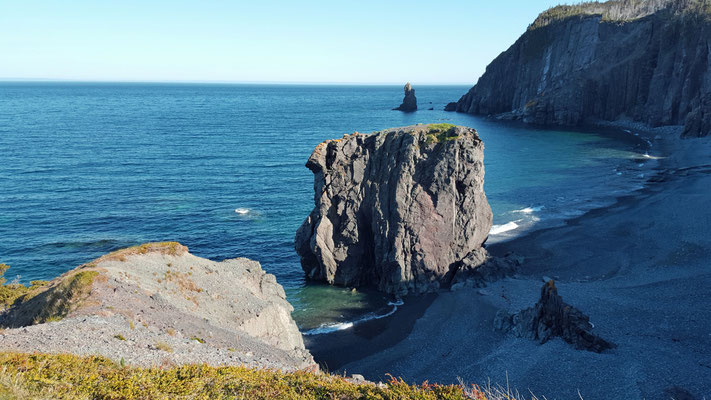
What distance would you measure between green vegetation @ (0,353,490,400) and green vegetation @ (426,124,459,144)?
32903 mm

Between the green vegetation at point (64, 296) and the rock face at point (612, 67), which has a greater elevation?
the rock face at point (612, 67)

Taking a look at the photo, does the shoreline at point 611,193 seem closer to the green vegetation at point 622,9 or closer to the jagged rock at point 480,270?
the jagged rock at point 480,270

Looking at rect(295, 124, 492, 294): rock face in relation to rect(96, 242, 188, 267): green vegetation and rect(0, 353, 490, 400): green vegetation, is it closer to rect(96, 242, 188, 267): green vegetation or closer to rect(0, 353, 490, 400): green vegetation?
rect(96, 242, 188, 267): green vegetation

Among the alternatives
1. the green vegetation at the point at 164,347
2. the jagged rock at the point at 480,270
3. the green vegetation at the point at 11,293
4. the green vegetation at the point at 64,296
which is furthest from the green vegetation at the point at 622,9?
the green vegetation at the point at 11,293

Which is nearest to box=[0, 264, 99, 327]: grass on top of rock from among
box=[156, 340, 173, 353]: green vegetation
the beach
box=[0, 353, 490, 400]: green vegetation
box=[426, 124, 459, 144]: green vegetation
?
box=[156, 340, 173, 353]: green vegetation

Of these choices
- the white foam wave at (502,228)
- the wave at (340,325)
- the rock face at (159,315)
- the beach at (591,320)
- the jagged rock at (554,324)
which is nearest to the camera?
the rock face at (159,315)

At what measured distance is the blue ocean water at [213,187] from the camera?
51.5 meters

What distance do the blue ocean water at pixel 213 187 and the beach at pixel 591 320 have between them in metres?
6.14

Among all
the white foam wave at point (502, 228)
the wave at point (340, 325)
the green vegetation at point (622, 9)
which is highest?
the green vegetation at point (622, 9)

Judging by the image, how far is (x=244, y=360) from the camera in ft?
73.8

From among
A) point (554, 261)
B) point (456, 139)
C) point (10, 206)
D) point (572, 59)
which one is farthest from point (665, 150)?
point (10, 206)

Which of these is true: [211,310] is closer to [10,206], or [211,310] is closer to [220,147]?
[10,206]

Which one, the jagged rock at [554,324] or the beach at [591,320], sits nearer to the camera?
the beach at [591,320]

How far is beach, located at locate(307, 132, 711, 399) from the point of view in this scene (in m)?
28.2
